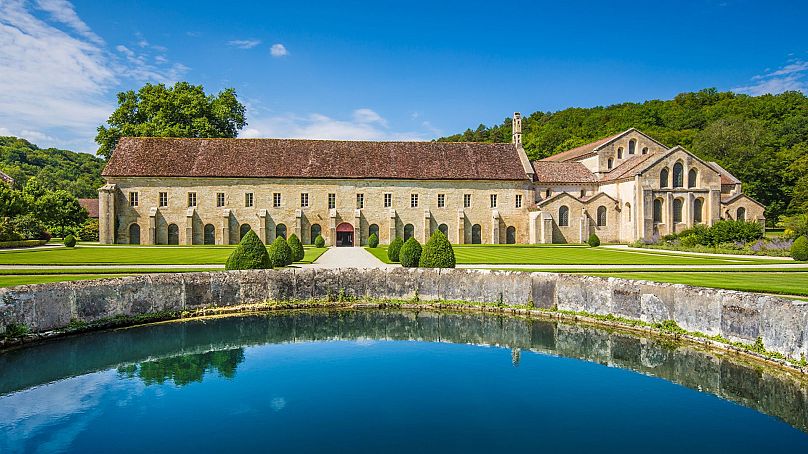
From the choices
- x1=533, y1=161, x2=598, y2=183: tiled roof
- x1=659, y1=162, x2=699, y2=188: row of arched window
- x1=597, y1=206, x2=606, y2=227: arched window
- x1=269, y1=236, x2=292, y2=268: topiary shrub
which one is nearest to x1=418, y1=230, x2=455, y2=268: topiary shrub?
x1=269, y1=236, x2=292, y2=268: topiary shrub

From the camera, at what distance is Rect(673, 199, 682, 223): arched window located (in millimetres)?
47688

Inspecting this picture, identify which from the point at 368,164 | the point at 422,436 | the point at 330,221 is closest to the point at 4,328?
the point at 422,436

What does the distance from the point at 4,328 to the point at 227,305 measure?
576 cm

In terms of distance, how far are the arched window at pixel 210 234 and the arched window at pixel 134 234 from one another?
527 cm

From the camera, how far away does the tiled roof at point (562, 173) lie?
165 feet

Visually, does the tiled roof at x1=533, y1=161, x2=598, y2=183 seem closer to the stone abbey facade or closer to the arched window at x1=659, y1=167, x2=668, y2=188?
the stone abbey facade

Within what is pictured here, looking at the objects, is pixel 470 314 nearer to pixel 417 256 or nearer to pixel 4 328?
pixel 417 256

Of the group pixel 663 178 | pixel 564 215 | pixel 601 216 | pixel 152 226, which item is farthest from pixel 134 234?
pixel 663 178

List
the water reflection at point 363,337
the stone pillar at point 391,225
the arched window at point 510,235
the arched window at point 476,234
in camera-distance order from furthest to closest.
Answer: the arched window at point 510,235 → the arched window at point 476,234 → the stone pillar at point 391,225 → the water reflection at point 363,337

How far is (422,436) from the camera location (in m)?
8.12

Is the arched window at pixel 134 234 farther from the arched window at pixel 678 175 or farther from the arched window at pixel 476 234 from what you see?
the arched window at pixel 678 175

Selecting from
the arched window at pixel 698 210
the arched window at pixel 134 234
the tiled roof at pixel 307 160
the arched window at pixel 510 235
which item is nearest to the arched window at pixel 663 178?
the arched window at pixel 698 210

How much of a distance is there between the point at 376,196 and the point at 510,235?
12101mm

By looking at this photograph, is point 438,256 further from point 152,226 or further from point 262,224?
point 152,226
